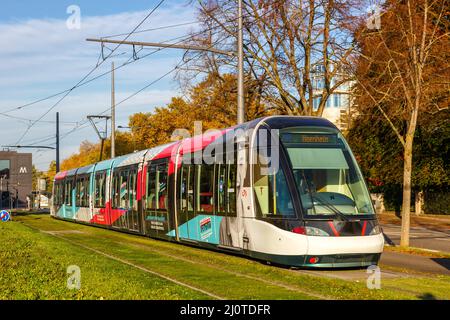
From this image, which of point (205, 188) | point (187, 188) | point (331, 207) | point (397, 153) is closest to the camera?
point (331, 207)

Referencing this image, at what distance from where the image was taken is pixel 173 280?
38.3ft

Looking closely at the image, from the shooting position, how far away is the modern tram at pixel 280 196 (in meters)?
12.8

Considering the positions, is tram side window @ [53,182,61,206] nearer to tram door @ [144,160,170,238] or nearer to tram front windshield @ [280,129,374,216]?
tram door @ [144,160,170,238]

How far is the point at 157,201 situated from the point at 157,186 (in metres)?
0.47

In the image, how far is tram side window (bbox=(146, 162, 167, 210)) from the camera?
803 inches

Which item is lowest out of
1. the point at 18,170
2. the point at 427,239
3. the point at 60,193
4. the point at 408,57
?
the point at 427,239

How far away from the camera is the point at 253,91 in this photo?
106ft

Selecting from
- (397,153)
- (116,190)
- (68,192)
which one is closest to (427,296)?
(116,190)

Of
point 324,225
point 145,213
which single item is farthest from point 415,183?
point 324,225

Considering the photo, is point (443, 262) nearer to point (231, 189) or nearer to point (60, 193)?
point (231, 189)

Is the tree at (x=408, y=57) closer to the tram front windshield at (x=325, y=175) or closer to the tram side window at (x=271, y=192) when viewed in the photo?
the tram front windshield at (x=325, y=175)

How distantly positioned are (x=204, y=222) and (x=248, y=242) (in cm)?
272

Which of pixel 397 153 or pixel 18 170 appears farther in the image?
pixel 18 170
